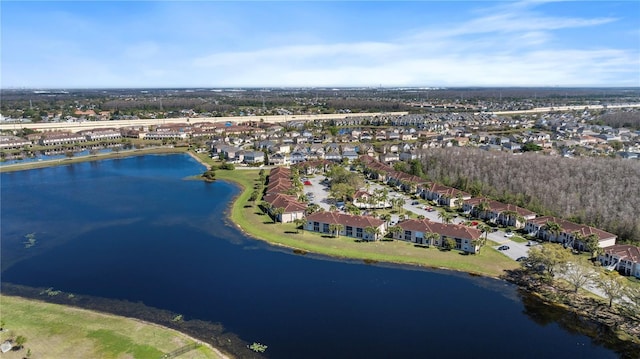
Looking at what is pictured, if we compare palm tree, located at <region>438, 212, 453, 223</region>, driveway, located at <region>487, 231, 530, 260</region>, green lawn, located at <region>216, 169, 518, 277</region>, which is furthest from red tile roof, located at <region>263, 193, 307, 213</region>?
driveway, located at <region>487, 231, 530, 260</region>

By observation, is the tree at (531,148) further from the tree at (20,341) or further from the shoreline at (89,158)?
the tree at (20,341)

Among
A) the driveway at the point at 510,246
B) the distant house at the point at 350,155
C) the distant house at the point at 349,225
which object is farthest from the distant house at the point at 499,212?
the distant house at the point at 350,155

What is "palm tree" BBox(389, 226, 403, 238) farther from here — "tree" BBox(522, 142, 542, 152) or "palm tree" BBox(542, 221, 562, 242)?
"tree" BBox(522, 142, 542, 152)

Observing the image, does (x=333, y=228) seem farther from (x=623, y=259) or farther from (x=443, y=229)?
(x=623, y=259)

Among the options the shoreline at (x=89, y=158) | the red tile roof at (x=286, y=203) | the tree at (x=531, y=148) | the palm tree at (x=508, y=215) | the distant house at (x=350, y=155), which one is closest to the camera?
the palm tree at (x=508, y=215)

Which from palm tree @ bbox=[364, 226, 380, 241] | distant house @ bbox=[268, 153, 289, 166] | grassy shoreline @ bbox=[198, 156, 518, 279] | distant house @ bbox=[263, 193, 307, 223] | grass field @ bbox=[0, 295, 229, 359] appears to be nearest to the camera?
grass field @ bbox=[0, 295, 229, 359]

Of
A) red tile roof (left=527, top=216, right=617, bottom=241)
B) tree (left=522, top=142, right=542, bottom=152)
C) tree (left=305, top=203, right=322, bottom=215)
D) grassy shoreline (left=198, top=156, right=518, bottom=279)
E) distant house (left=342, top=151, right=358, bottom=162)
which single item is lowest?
grassy shoreline (left=198, top=156, right=518, bottom=279)

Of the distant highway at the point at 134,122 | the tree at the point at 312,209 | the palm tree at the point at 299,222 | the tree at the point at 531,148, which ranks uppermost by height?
the distant highway at the point at 134,122

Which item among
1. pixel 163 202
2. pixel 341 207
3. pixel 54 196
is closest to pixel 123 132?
pixel 54 196
